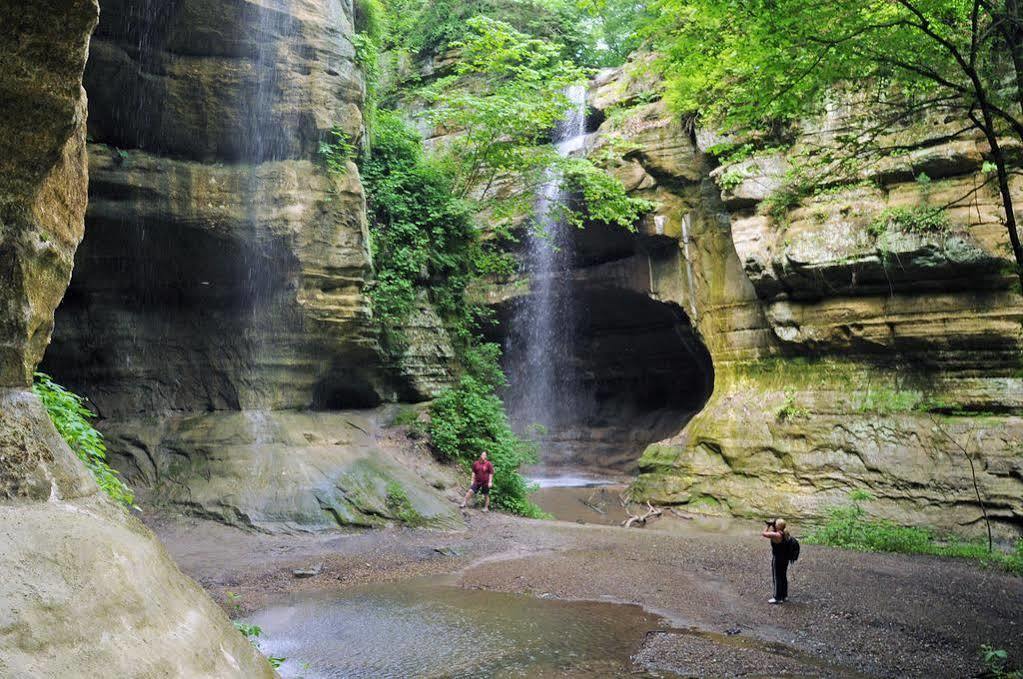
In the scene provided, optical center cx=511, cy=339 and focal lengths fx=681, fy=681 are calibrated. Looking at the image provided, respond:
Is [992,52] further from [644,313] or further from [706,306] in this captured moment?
[644,313]

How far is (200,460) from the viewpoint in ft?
40.5

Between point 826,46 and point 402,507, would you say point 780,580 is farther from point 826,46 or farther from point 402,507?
point 402,507

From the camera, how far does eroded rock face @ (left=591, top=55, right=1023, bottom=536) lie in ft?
45.3

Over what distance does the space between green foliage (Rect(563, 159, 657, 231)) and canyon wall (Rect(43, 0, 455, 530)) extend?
21.6 feet

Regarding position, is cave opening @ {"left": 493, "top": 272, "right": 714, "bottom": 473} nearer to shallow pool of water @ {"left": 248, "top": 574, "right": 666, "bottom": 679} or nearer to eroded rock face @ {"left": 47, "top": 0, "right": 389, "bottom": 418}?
eroded rock face @ {"left": 47, "top": 0, "right": 389, "bottom": 418}

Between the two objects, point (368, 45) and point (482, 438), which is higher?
point (368, 45)

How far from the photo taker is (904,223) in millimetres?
14344

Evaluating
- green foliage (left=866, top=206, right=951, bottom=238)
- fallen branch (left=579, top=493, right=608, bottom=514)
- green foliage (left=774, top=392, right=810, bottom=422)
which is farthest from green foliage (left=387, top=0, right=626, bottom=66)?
fallen branch (left=579, top=493, right=608, bottom=514)

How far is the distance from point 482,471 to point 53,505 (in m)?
11.7

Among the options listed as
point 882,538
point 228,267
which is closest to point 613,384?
point 882,538

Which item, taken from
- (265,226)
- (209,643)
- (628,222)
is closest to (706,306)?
(628,222)

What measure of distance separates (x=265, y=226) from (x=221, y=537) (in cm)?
562

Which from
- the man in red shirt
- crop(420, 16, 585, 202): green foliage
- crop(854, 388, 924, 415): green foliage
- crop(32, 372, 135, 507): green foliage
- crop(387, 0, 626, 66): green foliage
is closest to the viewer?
crop(32, 372, 135, 507): green foliage

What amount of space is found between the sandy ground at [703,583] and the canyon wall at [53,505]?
14.7 ft
